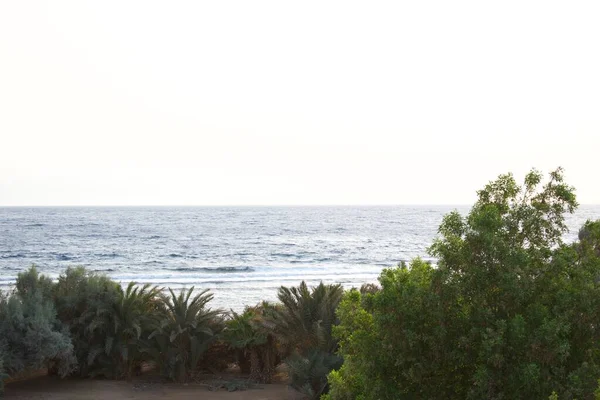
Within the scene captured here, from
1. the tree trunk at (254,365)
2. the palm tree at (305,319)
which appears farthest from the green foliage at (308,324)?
the tree trunk at (254,365)

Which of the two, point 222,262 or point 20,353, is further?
point 222,262

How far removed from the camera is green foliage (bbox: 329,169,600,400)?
5660mm

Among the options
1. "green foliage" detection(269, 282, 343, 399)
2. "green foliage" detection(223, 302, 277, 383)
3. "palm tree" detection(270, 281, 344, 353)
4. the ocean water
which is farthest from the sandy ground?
the ocean water

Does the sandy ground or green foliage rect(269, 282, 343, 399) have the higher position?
green foliage rect(269, 282, 343, 399)

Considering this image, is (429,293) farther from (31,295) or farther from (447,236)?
(31,295)

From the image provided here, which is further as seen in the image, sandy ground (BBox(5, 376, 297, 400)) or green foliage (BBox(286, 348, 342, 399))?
sandy ground (BBox(5, 376, 297, 400))

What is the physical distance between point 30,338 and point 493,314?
25.2 ft

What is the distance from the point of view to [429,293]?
6.12 metres

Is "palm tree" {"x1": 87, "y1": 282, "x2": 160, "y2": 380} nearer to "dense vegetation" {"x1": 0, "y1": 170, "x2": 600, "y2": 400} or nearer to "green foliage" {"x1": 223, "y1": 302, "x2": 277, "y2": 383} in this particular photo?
"green foliage" {"x1": 223, "y1": 302, "x2": 277, "y2": 383}

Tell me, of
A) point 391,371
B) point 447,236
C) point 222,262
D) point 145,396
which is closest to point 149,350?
point 145,396

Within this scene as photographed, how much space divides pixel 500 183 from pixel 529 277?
3.79 ft

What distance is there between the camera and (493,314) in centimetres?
602

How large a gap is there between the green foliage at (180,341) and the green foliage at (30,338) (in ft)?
4.86

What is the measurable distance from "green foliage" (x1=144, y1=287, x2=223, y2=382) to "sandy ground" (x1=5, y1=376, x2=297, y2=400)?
34cm
